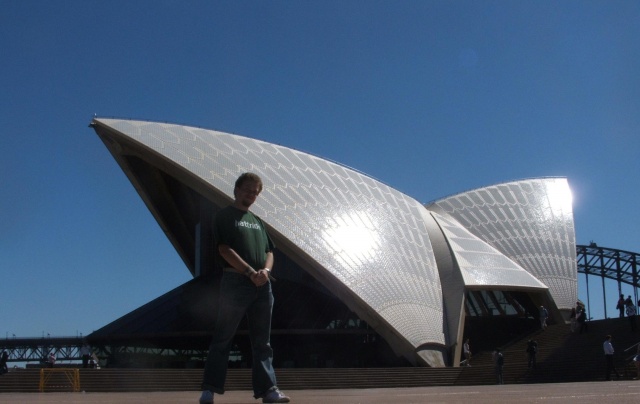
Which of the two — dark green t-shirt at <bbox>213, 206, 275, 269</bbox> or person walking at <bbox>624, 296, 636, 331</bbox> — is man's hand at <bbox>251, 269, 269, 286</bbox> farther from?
person walking at <bbox>624, 296, 636, 331</bbox>

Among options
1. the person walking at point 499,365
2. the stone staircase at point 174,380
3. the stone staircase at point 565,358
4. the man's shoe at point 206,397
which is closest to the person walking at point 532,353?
the stone staircase at point 565,358

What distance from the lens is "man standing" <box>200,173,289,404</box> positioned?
595cm

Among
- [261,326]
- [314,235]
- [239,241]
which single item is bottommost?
[261,326]

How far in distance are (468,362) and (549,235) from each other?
14560 mm

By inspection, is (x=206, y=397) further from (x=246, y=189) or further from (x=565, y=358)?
(x=565, y=358)

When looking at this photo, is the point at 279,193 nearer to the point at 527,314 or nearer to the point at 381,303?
the point at 381,303

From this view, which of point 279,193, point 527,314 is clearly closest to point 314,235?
point 279,193

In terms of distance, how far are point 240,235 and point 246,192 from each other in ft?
1.28

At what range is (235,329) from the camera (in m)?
5.99

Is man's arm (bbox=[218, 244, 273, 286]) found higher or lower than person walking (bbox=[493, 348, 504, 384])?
higher

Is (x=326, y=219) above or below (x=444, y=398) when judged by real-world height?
above

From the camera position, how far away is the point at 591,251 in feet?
196

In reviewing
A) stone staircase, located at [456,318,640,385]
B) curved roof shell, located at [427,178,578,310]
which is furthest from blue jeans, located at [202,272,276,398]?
curved roof shell, located at [427,178,578,310]

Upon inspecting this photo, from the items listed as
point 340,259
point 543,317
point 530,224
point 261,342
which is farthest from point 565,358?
point 261,342
